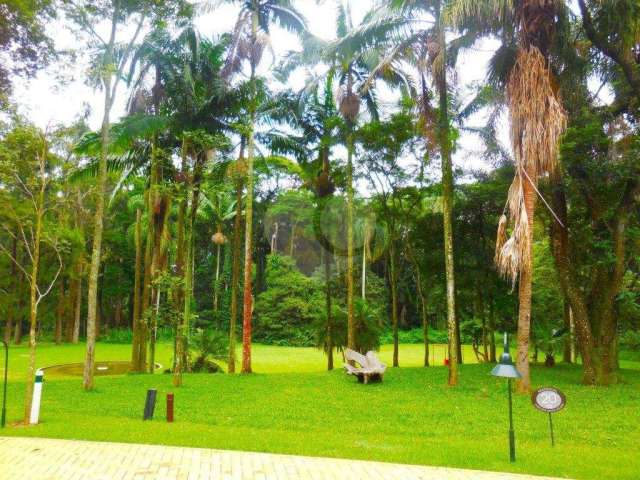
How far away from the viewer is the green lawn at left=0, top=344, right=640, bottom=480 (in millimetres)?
7359

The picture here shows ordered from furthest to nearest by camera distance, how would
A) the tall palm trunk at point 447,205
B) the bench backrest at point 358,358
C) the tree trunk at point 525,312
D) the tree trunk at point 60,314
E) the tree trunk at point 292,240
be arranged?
the tree trunk at point 292,240 → the tree trunk at point 60,314 → the bench backrest at point 358,358 → the tall palm trunk at point 447,205 → the tree trunk at point 525,312

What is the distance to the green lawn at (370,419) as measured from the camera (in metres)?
7.36

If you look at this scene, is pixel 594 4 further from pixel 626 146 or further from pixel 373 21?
pixel 373 21

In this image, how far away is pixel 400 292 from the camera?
48.5 m

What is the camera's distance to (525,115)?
1293 centimetres

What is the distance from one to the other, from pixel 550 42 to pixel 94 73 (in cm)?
1229

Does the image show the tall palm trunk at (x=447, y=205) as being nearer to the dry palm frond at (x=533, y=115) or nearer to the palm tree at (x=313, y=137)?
the dry palm frond at (x=533, y=115)

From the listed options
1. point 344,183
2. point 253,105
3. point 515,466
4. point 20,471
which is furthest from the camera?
point 344,183

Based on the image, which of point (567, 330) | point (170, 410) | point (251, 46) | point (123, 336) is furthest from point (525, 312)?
point (123, 336)

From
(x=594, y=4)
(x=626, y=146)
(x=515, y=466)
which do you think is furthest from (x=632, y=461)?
(x=594, y=4)

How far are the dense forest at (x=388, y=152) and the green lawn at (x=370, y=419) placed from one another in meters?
1.49

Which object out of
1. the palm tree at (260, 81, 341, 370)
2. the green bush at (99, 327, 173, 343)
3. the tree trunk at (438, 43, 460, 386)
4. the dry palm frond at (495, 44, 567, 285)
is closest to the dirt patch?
the palm tree at (260, 81, 341, 370)

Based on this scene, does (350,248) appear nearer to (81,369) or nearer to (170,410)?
(170,410)

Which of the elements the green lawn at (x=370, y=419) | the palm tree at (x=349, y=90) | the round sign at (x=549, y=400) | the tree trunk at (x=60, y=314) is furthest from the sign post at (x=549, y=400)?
the tree trunk at (x=60, y=314)
